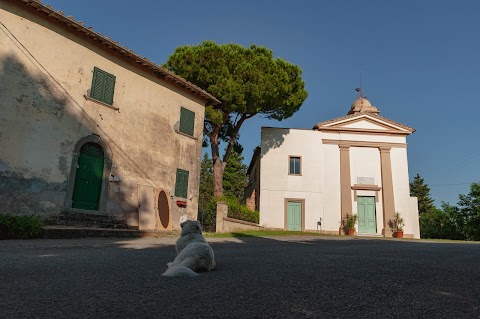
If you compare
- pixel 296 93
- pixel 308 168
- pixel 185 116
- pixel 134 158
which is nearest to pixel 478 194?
pixel 308 168

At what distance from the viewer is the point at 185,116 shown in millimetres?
15938

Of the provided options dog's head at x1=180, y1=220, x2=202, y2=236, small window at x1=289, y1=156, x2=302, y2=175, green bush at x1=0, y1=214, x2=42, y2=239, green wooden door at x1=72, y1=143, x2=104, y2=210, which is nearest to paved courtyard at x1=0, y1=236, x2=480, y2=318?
dog's head at x1=180, y1=220, x2=202, y2=236

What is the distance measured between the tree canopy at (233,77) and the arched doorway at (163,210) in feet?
18.7

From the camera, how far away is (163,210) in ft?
46.2

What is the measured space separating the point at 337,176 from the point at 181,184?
11544mm

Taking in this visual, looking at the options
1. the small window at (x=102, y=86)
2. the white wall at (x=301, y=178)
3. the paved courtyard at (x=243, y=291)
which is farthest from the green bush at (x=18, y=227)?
the white wall at (x=301, y=178)

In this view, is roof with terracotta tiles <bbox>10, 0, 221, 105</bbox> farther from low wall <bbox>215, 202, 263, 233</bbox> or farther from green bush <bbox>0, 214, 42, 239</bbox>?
green bush <bbox>0, 214, 42, 239</bbox>

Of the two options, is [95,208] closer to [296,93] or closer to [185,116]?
[185,116]

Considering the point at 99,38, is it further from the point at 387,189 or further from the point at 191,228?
the point at 387,189

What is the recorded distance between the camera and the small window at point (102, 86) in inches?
496

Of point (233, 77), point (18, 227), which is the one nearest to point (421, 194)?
point (233, 77)

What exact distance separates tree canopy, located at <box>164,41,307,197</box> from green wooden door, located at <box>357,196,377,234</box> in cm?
805

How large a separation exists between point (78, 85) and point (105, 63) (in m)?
1.59

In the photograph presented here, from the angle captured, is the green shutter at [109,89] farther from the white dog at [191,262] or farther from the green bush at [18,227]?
the white dog at [191,262]
